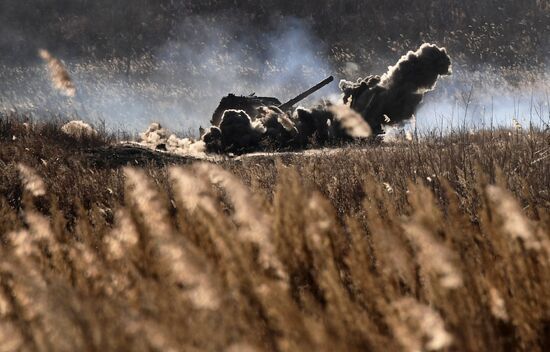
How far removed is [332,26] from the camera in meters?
45.8

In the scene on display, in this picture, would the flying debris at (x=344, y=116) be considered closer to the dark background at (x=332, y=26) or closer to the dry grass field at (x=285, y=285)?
the dry grass field at (x=285, y=285)

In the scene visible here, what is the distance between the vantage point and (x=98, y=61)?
148ft

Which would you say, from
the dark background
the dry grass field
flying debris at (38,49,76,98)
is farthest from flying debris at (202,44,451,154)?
the dark background

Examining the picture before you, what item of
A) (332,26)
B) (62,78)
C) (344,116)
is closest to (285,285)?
(344,116)

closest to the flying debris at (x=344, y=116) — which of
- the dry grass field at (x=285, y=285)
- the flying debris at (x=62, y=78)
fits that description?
the flying debris at (x=62, y=78)

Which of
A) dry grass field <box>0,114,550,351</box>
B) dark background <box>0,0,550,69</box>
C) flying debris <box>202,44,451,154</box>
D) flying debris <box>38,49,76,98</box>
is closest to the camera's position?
dry grass field <box>0,114,550,351</box>

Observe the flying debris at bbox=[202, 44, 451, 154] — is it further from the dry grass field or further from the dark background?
the dark background

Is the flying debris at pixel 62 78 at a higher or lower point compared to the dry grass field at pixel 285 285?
higher

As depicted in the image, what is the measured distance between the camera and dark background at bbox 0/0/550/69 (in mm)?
44188

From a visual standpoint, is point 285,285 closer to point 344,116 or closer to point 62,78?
point 344,116

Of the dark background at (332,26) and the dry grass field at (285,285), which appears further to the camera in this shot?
the dark background at (332,26)

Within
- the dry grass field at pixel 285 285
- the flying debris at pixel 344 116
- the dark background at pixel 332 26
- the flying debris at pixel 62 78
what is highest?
the dark background at pixel 332 26

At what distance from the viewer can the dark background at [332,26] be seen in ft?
145

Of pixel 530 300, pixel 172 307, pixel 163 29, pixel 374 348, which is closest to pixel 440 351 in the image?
pixel 374 348
